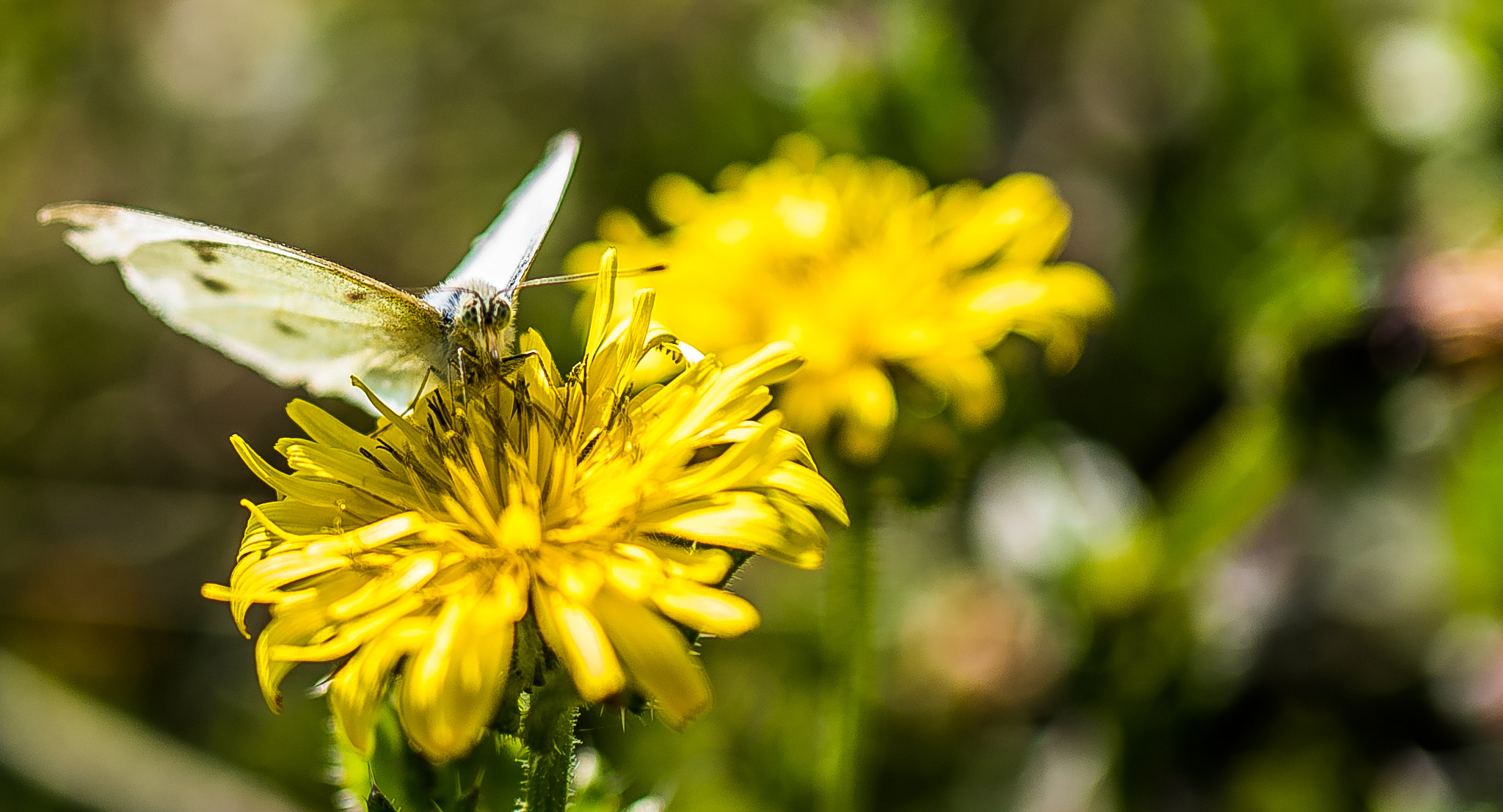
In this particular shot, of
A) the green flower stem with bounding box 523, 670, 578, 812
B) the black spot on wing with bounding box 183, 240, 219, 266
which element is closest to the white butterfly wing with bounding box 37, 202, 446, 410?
the black spot on wing with bounding box 183, 240, 219, 266

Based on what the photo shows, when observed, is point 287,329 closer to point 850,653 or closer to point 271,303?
point 271,303

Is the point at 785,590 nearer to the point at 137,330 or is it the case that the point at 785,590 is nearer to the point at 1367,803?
the point at 1367,803

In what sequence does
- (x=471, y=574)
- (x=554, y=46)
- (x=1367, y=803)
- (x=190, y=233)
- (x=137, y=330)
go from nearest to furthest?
(x=471, y=574), (x=190, y=233), (x=1367, y=803), (x=137, y=330), (x=554, y=46)

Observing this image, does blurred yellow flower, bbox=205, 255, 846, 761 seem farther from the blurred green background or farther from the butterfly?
the blurred green background

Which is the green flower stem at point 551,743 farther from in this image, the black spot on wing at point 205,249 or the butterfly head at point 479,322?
the black spot on wing at point 205,249

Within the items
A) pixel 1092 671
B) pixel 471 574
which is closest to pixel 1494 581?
pixel 1092 671

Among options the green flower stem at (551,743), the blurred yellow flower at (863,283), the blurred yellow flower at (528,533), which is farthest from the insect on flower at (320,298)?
the green flower stem at (551,743)

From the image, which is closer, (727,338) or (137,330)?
(727,338)
